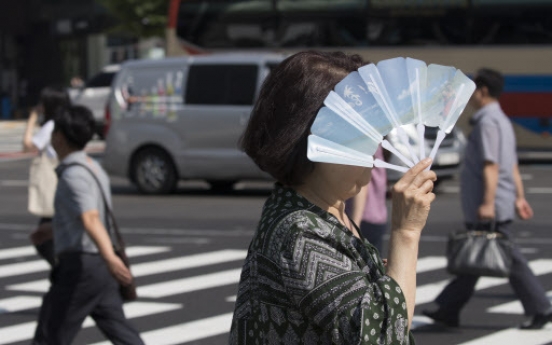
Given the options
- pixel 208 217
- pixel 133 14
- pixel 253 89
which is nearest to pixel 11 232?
pixel 208 217

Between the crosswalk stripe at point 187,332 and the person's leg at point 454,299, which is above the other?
the person's leg at point 454,299

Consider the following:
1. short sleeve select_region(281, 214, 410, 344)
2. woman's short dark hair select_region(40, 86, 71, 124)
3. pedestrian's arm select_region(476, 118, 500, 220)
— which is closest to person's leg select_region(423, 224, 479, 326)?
pedestrian's arm select_region(476, 118, 500, 220)

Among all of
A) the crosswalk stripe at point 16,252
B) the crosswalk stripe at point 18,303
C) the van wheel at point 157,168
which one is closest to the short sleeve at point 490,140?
the crosswalk stripe at point 18,303

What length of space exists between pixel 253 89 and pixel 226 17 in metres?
5.81

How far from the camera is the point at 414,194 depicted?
2.48 metres

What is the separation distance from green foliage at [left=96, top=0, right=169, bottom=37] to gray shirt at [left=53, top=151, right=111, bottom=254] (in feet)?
113

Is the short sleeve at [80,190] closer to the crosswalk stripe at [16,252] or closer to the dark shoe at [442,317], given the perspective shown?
the dark shoe at [442,317]

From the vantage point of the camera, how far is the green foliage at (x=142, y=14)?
1567 inches

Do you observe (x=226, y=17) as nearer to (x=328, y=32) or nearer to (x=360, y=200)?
(x=328, y=32)

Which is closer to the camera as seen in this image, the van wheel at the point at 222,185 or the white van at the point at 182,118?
the white van at the point at 182,118

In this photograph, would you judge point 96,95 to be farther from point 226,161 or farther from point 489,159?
point 489,159

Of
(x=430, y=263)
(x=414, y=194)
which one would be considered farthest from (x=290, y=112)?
(x=430, y=263)

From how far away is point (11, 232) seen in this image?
44.1 feet

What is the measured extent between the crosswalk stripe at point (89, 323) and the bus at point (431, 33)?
41.0ft
